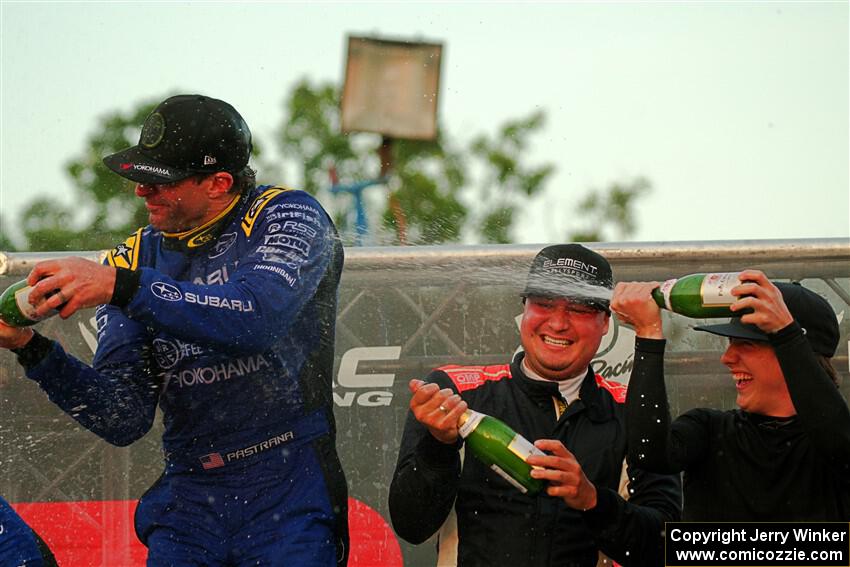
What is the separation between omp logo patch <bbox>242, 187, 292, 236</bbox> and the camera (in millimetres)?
3379

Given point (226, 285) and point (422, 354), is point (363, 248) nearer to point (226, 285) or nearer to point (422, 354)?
point (422, 354)

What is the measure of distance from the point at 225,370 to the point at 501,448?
0.83 m

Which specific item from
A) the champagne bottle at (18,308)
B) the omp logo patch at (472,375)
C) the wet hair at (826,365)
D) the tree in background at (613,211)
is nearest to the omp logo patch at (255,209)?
the champagne bottle at (18,308)

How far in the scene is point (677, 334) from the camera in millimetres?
5035

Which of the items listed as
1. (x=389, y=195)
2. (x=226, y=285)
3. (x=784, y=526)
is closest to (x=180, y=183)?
(x=226, y=285)

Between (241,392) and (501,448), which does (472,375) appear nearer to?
(501,448)

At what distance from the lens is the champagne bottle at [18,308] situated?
3098 millimetres

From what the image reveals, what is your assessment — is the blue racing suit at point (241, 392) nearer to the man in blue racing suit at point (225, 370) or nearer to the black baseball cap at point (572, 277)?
the man in blue racing suit at point (225, 370)

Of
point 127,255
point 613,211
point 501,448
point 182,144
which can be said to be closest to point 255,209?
point 182,144

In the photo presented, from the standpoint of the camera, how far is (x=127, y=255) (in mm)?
3553

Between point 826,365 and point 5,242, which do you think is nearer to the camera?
point 826,365

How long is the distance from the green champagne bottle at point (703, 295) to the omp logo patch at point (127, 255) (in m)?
1.61

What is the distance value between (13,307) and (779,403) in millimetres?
2208

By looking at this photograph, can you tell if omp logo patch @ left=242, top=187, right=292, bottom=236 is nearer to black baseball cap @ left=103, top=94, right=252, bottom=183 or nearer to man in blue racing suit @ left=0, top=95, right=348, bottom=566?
man in blue racing suit @ left=0, top=95, right=348, bottom=566
